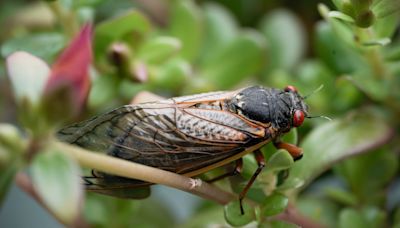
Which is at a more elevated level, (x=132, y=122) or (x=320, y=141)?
(x=132, y=122)

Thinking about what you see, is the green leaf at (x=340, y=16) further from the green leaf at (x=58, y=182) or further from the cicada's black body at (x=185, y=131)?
the green leaf at (x=58, y=182)

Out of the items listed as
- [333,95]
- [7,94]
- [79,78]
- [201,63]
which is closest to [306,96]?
[333,95]

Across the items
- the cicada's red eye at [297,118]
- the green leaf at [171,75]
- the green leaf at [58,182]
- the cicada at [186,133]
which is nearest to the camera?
the green leaf at [58,182]

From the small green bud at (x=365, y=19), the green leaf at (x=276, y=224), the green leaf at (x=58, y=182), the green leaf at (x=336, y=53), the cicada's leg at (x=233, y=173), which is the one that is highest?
the small green bud at (x=365, y=19)

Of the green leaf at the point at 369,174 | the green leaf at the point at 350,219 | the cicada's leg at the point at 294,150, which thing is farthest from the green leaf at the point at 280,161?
the green leaf at the point at 369,174

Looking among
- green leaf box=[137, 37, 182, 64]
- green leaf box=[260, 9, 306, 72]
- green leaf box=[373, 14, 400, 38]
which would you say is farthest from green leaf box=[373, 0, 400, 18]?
green leaf box=[260, 9, 306, 72]

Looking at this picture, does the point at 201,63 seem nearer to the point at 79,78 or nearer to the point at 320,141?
the point at 320,141

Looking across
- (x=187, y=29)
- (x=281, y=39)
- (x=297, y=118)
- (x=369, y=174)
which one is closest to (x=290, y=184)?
(x=297, y=118)
